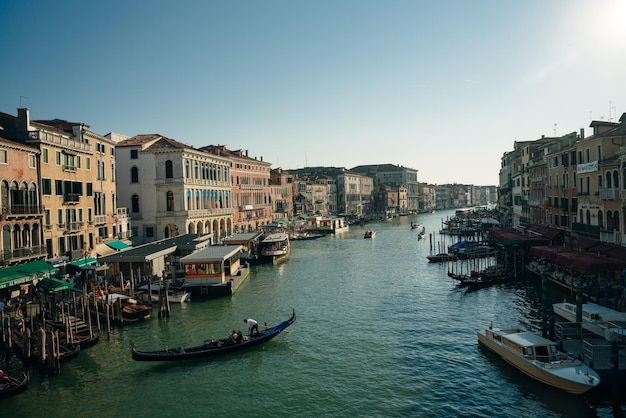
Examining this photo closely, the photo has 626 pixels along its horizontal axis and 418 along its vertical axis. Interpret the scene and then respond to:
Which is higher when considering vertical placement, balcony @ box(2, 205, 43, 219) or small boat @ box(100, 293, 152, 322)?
balcony @ box(2, 205, 43, 219)

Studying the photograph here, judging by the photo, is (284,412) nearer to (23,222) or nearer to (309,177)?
(23,222)

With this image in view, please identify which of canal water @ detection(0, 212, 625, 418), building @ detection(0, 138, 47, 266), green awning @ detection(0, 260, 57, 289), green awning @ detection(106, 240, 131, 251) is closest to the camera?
canal water @ detection(0, 212, 625, 418)

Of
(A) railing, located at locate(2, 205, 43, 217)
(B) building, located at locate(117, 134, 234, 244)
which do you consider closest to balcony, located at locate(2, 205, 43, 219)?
(A) railing, located at locate(2, 205, 43, 217)

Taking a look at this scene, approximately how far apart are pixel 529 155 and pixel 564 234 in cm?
1856

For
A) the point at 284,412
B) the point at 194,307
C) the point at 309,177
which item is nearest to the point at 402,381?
the point at 284,412

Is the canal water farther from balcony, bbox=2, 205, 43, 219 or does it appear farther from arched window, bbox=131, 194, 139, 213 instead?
arched window, bbox=131, 194, 139, 213

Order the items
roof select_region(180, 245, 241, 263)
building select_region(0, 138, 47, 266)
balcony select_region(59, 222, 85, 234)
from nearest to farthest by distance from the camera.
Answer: building select_region(0, 138, 47, 266), roof select_region(180, 245, 241, 263), balcony select_region(59, 222, 85, 234)

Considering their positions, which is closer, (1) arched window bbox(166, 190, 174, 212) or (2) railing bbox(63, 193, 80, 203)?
(2) railing bbox(63, 193, 80, 203)

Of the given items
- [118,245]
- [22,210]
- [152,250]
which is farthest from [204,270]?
[22,210]

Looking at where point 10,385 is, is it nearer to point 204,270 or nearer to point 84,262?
point 204,270

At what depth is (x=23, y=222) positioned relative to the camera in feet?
89.6

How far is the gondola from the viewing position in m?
18.5

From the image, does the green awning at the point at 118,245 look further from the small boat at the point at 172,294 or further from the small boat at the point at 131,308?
the small boat at the point at 131,308

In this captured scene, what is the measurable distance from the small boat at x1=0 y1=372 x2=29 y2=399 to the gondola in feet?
11.8
